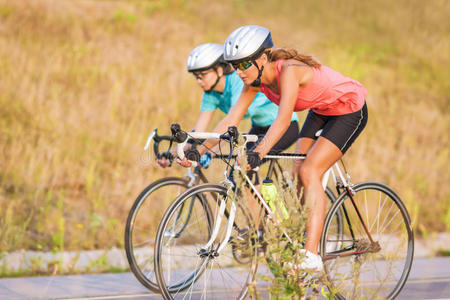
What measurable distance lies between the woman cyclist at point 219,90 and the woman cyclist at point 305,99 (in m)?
0.73

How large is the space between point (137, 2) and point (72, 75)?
4589mm

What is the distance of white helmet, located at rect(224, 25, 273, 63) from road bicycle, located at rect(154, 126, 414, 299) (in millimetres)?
581

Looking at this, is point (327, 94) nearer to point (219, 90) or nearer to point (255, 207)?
point (255, 207)

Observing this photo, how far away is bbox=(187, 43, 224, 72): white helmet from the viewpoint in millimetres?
5758

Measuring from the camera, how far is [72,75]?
37.5 feet

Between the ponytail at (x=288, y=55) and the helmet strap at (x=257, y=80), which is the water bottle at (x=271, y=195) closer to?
the helmet strap at (x=257, y=80)

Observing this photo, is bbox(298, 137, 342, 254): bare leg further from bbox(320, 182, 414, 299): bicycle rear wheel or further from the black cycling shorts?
bbox(320, 182, 414, 299): bicycle rear wheel

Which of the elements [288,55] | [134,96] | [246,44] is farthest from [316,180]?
[134,96]

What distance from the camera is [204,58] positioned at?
577 centimetres

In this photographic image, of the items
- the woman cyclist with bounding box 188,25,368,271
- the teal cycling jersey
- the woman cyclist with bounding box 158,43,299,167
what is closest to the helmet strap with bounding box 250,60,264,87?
the woman cyclist with bounding box 188,25,368,271

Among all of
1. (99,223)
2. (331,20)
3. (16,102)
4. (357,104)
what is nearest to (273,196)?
(357,104)

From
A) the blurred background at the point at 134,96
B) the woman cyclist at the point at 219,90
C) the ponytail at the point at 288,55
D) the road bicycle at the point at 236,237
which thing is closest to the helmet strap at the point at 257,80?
the ponytail at the point at 288,55

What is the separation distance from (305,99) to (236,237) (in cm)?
117

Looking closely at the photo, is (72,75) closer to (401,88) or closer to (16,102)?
(16,102)
